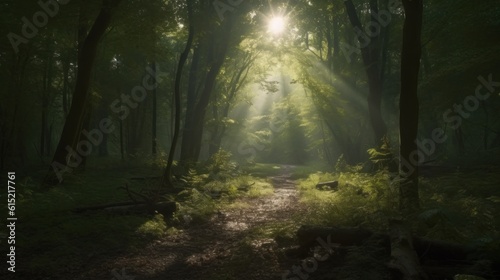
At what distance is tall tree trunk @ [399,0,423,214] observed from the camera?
27.4 ft

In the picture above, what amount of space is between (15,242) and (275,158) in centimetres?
5867

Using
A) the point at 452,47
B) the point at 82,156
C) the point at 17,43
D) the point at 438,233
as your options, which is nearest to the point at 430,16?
the point at 452,47

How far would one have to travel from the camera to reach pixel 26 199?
9625 millimetres

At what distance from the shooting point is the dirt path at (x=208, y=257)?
570 cm

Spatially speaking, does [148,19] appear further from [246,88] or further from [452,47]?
[246,88]

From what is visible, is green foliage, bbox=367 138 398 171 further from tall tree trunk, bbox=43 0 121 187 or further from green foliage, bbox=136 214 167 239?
tall tree trunk, bbox=43 0 121 187

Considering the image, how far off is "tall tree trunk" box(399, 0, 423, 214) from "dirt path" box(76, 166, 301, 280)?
3.42 meters

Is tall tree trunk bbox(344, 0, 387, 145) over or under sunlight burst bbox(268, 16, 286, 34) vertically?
under

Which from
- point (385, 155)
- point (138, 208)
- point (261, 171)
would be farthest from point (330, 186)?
point (261, 171)

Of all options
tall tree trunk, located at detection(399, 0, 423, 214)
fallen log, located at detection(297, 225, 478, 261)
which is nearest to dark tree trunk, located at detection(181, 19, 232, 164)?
tall tree trunk, located at detection(399, 0, 423, 214)

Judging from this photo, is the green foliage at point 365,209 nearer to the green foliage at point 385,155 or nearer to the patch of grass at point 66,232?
the green foliage at point 385,155

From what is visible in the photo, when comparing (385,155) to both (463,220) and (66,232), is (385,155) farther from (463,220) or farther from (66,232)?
(66,232)

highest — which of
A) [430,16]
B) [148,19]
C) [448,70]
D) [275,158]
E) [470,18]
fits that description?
[430,16]

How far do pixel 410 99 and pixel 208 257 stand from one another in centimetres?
608
